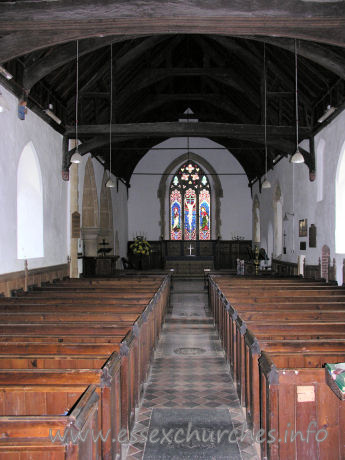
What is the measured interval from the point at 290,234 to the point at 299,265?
1861 millimetres

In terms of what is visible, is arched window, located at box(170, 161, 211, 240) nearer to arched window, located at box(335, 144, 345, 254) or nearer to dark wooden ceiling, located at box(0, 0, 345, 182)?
dark wooden ceiling, located at box(0, 0, 345, 182)

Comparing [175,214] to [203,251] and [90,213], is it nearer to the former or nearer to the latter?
[203,251]

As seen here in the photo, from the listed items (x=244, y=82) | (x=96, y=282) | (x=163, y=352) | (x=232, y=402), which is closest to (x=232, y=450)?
(x=232, y=402)

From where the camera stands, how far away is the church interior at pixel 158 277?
2730 millimetres

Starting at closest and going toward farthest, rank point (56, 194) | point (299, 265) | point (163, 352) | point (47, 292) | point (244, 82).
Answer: point (163, 352), point (47, 292), point (56, 194), point (299, 265), point (244, 82)

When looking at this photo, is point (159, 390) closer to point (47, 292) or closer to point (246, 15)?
point (47, 292)

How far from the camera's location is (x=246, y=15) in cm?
516

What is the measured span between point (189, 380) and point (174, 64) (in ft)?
42.7

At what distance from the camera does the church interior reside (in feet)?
8.96

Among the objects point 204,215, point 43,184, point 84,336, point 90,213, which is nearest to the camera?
point 84,336

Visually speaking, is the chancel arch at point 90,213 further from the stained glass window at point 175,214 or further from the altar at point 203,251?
the stained glass window at point 175,214

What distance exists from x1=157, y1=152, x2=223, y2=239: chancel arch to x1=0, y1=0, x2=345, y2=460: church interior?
10.0ft

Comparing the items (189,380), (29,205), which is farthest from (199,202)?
(189,380)

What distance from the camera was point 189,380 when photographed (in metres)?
5.33
